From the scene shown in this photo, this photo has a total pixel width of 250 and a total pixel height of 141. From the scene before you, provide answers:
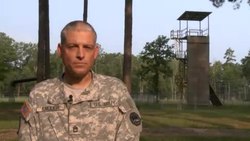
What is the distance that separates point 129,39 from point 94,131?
20.0 m

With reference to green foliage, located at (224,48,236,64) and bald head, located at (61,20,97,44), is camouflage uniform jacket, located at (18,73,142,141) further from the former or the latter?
green foliage, located at (224,48,236,64)

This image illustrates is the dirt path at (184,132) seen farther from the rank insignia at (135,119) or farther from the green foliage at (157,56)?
the green foliage at (157,56)

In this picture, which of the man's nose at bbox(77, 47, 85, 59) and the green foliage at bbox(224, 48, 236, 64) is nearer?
the man's nose at bbox(77, 47, 85, 59)

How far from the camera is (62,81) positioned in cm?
254

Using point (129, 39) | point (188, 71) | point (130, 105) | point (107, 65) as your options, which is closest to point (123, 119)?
point (130, 105)

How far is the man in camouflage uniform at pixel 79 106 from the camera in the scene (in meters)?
2.38

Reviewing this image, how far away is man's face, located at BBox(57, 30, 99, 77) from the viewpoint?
242 cm

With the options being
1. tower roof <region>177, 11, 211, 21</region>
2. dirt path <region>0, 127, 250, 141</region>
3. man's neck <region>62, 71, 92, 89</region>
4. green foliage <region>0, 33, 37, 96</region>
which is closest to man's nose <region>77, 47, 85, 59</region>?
man's neck <region>62, 71, 92, 89</region>

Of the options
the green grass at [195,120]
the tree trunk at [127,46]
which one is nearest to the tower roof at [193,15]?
the green grass at [195,120]

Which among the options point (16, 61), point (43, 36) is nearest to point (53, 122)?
point (43, 36)

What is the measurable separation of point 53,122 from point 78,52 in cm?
35

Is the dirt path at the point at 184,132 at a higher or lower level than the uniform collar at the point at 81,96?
lower

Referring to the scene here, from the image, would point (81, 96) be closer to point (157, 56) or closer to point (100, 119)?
point (100, 119)

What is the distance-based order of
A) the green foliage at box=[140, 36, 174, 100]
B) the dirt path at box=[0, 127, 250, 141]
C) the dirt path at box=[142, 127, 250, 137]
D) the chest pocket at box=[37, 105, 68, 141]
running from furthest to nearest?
1. the green foliage at box=[140, 36, 174, 100]
2. the dirt path at box=[142, 127, 250, 137]
3. the dirt path at box=[0, 127, 250, 141]
4. the chest pocket at box=[37, 105, 68, 141]
